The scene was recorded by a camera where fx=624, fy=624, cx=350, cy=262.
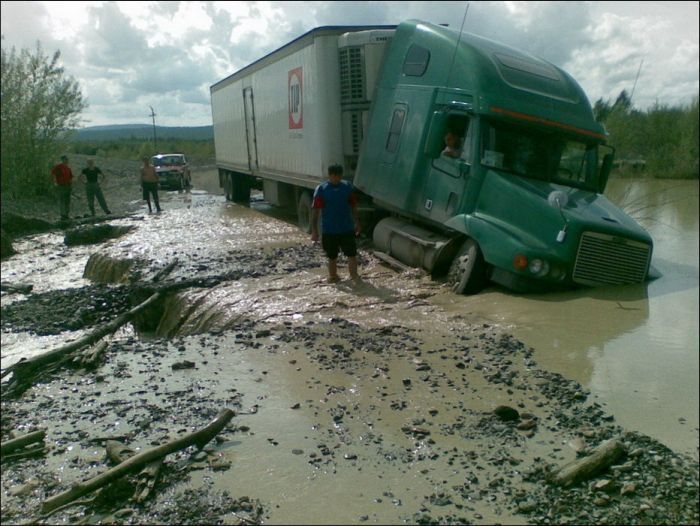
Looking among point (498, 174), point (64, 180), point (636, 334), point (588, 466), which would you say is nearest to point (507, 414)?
point (588, 466)

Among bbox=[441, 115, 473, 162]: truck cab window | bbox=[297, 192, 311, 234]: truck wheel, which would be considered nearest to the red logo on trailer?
bbox=[297, 192, 311, 234]: truck wheel

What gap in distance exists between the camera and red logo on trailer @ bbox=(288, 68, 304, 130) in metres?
12.3

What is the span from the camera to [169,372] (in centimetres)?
598

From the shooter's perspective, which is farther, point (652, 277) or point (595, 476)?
point (652, 277)

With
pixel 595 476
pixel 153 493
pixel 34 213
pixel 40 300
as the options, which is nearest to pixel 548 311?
pixel 595 476

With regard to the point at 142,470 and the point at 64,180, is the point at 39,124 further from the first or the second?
the point at 142,470

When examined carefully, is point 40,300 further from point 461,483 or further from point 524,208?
point 461,483

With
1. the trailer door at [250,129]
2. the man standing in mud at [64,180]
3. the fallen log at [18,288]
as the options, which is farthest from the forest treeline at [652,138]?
the man standing in mud at [64,180]

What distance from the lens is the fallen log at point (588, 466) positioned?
3641 mm

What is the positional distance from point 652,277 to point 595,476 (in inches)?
192

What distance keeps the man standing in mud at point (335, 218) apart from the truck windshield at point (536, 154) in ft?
6.62

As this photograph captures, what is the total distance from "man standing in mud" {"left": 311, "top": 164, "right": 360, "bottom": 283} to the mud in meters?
0.70

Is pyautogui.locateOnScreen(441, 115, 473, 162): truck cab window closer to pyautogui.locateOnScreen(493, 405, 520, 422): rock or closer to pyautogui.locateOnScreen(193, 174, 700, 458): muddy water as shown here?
pyautogui.locateOnScreen(193, 174, 700, 458): muddy water

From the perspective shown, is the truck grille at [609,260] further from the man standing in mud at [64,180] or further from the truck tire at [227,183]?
the truck tire at [227,183]
